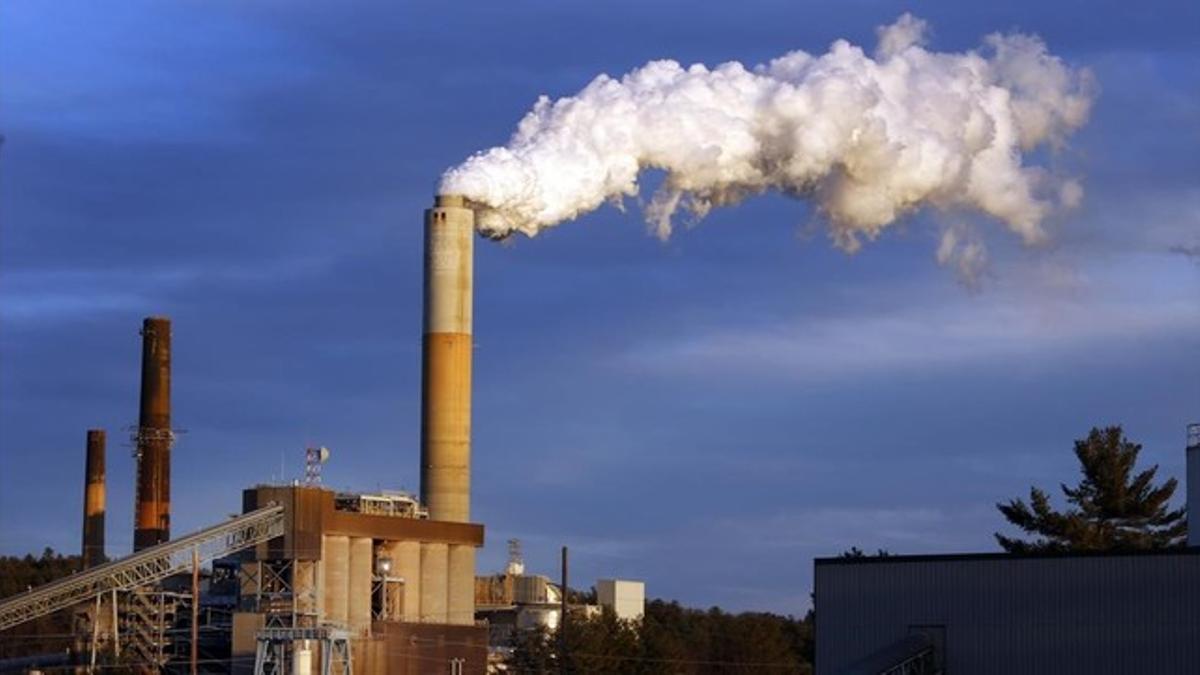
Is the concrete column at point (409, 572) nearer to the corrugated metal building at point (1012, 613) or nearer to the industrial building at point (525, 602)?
the industrial building at point (525, 602)

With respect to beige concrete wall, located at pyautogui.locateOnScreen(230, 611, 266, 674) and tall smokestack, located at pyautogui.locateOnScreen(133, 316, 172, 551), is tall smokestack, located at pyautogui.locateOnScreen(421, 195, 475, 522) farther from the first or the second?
tall smokestack, located at pyautogui.locateOnScreen(133, 316, 172, 551)

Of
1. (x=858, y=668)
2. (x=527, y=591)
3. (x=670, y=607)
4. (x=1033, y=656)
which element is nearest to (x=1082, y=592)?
(x=1033, y=656)

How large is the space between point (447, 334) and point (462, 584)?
50.1 ft

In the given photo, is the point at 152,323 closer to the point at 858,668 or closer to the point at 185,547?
the point at 185,547

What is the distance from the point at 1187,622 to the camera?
49312mm

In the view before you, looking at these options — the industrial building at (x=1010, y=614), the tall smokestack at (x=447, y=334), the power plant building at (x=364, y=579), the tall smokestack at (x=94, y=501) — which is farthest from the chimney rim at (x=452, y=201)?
the industrial building at (x=1010, y=614)

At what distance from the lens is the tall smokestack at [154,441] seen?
101438 mm

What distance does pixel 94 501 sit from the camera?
348ft

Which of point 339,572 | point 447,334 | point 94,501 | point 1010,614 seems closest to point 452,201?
point 447,334

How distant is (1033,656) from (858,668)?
4.01 meters

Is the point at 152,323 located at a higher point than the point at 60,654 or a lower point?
higher

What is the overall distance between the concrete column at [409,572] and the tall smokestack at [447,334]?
6420mm

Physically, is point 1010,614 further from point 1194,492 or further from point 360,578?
point 360,578

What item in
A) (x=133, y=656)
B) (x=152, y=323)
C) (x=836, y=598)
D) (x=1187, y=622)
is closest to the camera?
(x=1187, y=622)
